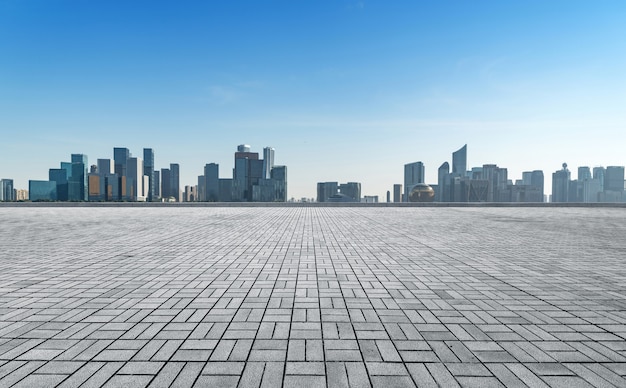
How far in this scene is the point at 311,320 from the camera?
11.7ft

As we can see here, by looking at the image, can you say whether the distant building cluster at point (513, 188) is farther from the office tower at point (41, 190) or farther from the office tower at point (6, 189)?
the office tower at point (6, 189)

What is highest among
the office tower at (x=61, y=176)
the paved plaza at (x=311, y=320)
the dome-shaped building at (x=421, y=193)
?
the office tower at (x=61, y=176)

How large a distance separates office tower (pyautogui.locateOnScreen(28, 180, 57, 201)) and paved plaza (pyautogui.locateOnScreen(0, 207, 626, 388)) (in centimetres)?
8043

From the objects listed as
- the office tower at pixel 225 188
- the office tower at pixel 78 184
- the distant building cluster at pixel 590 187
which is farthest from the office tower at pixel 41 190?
the distant building cluster at pixel 590 187

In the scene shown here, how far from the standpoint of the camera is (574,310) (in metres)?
3.96

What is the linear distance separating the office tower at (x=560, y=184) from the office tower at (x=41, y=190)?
607ft

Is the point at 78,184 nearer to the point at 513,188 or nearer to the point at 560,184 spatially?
the point at 513,188

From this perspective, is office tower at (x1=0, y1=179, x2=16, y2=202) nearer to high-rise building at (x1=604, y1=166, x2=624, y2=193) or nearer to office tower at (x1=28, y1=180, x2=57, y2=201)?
office tower at (x1=28, y1=180, x2=57, y2=201)

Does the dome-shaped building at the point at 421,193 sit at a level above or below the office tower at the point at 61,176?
below

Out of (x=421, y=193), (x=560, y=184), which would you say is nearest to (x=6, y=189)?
(x=421, y=193)

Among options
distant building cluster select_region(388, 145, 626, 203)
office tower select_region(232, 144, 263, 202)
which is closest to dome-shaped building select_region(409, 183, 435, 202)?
distant building cluster select_region(388, 145, 626, 203)

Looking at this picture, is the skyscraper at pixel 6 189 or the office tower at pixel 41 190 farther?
the skyscraper at pixel 6 189

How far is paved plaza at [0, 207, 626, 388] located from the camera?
257 centimetres

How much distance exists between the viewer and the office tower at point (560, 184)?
5684 inches
